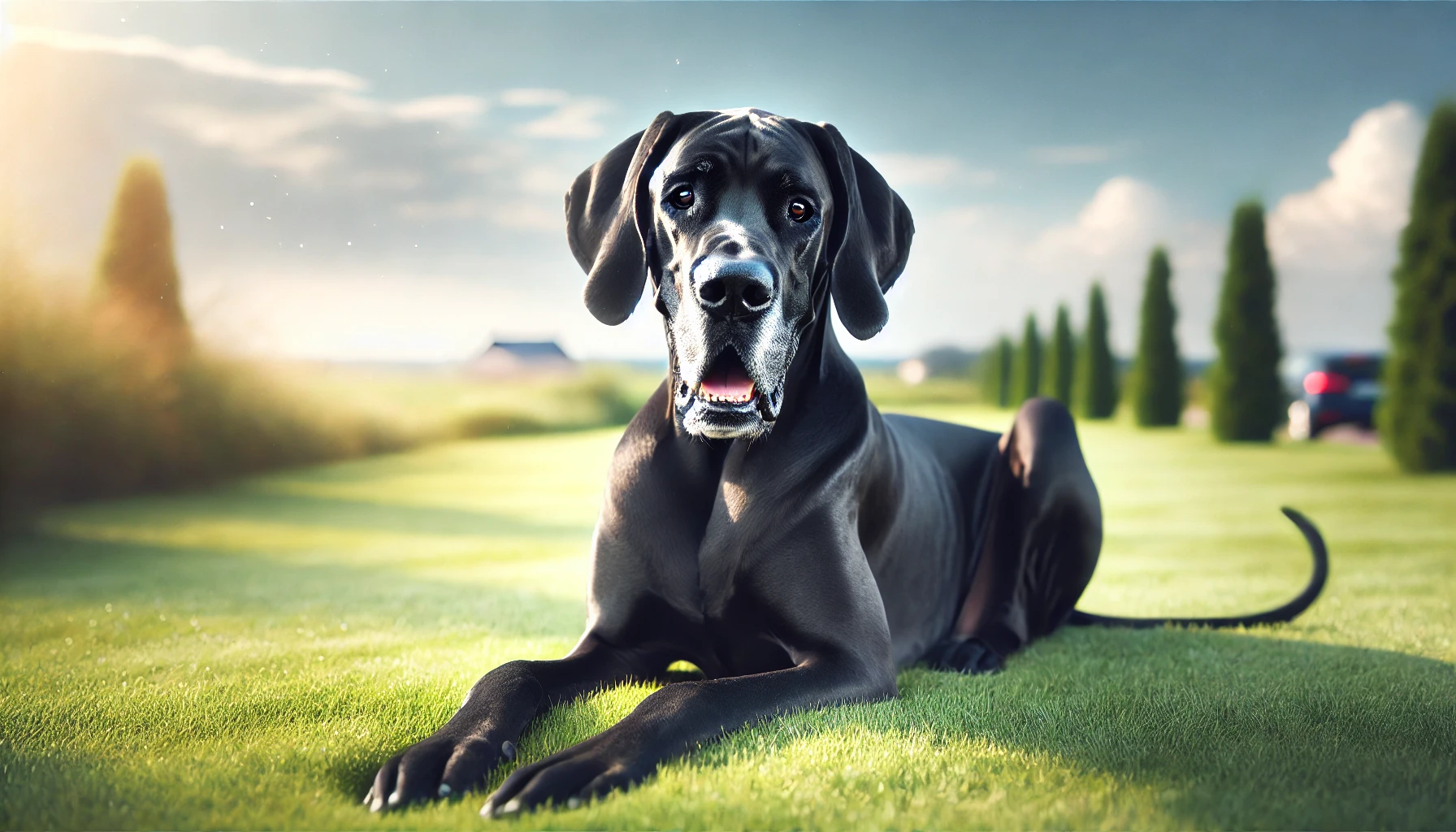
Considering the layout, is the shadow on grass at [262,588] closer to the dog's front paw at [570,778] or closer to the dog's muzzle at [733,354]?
the dog's muzzle at [733,354]

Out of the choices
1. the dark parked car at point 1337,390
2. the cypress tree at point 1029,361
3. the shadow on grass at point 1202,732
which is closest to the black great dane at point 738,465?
the shadow on grass at point 1202,732

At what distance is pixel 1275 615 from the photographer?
4.50 m

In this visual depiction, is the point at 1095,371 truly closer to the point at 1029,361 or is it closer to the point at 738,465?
the point at 1029,361

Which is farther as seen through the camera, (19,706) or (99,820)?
(19,706)

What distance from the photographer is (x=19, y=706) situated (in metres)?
2.99

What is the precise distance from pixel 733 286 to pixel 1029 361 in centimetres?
2742

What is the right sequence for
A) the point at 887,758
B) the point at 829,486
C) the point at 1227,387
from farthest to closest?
the point at 1227,387, the point at 829,486, the point at 887,758

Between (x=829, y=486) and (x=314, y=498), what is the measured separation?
38.4 ft

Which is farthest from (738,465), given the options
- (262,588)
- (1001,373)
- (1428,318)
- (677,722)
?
(1001,373)

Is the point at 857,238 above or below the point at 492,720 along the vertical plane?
above

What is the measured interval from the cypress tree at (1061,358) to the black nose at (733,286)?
25.3m

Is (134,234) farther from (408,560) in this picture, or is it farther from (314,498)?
(408,560)

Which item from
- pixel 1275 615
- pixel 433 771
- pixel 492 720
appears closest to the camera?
pixel 433 771

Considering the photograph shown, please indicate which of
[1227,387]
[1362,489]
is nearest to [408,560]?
[1362,489]
